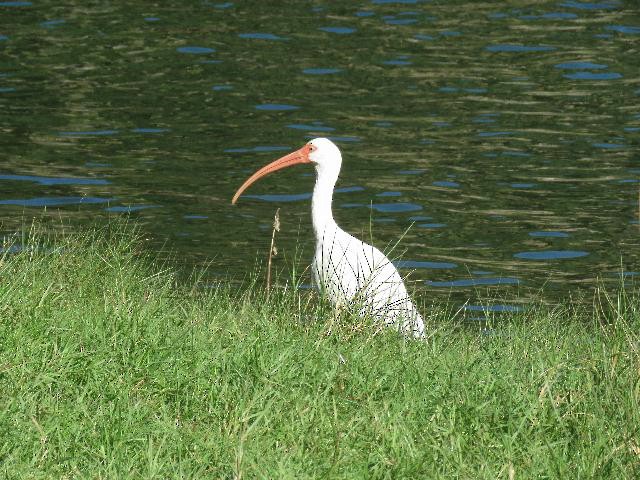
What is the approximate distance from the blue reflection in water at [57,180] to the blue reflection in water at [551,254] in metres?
3.71

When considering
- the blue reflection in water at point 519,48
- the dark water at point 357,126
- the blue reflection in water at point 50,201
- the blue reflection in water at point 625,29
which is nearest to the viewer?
the dark water at point 357,126

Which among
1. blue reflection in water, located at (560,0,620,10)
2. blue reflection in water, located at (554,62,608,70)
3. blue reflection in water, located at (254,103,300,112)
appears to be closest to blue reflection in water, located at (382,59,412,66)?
blue reflection in water, located at (554,62,608,70)

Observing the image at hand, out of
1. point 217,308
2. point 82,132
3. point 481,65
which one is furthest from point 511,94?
point 217,308

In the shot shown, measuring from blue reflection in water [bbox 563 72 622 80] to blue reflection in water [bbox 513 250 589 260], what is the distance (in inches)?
212

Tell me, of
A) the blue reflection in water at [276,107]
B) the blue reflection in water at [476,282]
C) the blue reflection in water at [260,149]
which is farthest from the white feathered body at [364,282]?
the blue reflection in water at [276,107]

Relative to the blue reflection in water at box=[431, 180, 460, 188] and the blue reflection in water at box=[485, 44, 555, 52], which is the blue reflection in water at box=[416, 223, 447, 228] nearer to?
the blue reflection in water at box=[431, 180, 460, 188]

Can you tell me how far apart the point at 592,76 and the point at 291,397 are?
1123cm

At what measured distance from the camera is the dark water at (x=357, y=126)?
10656 mm

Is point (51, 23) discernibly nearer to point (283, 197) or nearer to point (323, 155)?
point (283, 197)

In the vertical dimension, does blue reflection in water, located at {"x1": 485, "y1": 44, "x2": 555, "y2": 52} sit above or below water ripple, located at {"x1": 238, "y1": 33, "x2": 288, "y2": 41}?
below

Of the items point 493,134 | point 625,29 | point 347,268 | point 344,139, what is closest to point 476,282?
point 347,268

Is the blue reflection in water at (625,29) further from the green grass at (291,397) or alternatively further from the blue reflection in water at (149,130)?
the green grass at (291,397)

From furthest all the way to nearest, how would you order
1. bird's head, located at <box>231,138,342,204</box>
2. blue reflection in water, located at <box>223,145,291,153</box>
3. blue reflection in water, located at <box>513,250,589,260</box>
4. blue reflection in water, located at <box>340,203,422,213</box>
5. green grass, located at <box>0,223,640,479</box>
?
blue reflection in water, located at <box>223,145,291,153</box> < blue reflection in water, located at <box>340,203,422,213</box> < blue reflection in water, located at <box>513,250,589,260</box> < bird's head, located at <box>231,138,342,204</box> < green grass, located at <box>0,223,640,479</box>

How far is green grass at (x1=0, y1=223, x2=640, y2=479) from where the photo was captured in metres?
4.42
